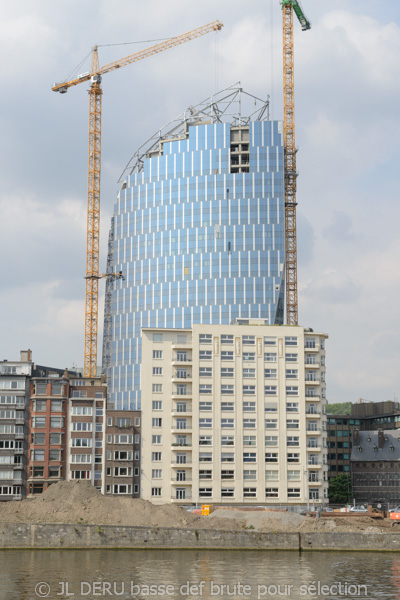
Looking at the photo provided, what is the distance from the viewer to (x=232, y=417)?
18525 cm

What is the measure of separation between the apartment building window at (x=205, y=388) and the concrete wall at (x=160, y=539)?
172 ft

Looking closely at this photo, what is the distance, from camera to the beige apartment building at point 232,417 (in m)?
182

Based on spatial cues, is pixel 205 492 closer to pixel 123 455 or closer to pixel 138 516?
pixel 123 455

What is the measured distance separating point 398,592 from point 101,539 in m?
59.9

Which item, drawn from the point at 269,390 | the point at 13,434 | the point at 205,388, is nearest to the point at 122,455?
the point at 205,388

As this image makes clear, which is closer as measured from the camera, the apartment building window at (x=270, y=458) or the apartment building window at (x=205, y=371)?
the apartment building window at (x=270, y=458)

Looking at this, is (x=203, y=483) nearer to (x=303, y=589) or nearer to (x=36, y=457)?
(x=36, y=457)

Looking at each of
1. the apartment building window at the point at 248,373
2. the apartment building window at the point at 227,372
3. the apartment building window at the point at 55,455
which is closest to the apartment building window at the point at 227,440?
the apartment building window at the point at 227,372

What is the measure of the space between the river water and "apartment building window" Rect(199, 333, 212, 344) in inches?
2445

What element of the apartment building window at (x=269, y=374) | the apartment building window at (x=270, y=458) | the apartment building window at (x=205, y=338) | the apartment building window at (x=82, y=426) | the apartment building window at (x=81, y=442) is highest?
the apartment building window at (x=205, y=338)

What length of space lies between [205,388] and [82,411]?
2728cm

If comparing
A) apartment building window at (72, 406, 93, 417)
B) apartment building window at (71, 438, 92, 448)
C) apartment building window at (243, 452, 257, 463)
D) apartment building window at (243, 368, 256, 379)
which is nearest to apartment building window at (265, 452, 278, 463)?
apartment building window at (243, 452, 257, 463)

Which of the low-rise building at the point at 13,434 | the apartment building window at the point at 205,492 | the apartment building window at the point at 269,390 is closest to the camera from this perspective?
the low-rise building at the point at 13,434

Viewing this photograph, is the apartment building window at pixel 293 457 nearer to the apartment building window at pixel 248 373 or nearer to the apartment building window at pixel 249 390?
the apartment building window at pixel 249 390
